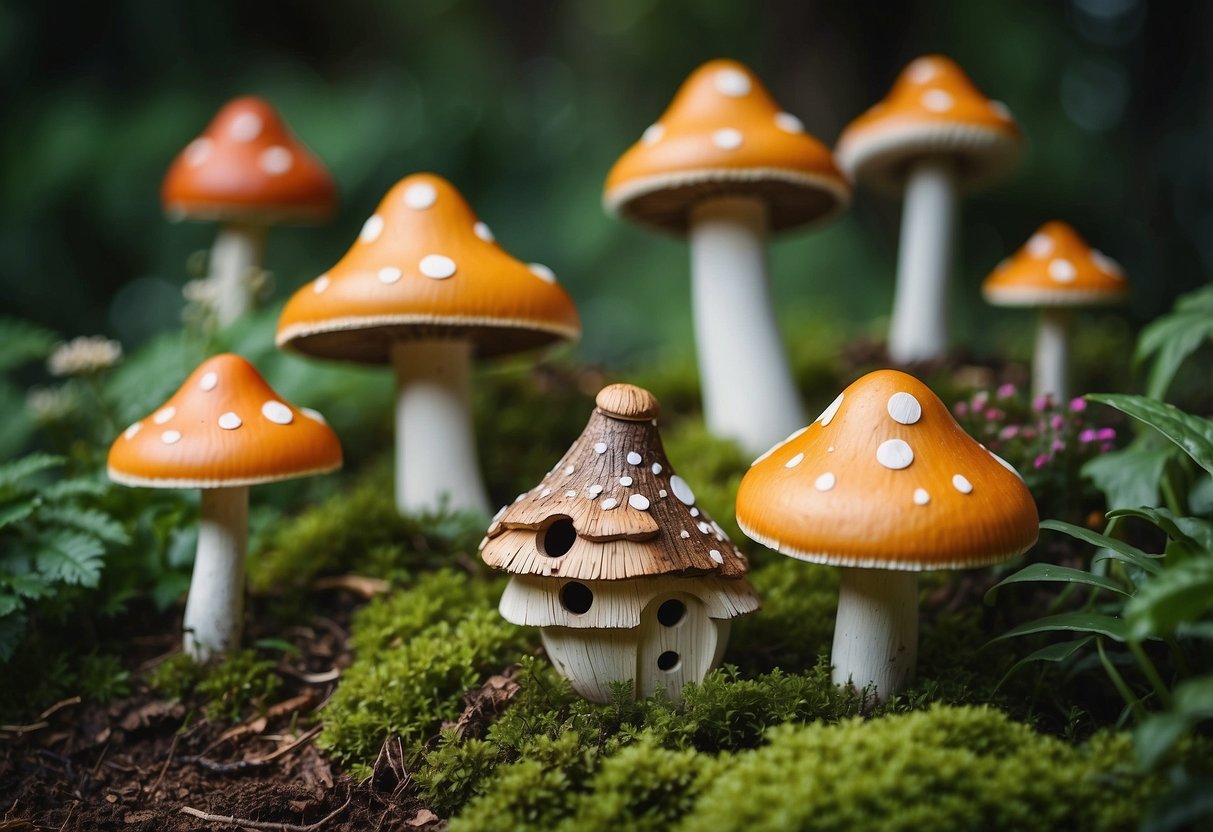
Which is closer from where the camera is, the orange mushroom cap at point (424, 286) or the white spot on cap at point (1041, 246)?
the orange mushroom cap at point (424, 286)

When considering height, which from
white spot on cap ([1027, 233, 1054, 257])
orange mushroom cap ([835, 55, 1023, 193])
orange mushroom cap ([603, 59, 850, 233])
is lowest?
white spot on cap ([1027, 233, 1054, 257])

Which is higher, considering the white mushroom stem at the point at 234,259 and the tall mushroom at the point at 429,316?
the white mushroom stem at the point at 234,259

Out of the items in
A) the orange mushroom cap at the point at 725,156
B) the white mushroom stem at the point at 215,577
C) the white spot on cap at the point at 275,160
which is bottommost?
the white mushroom stem at the point at 215,577

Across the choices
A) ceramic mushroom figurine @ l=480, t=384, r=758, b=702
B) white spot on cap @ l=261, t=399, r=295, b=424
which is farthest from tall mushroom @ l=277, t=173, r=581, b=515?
ceramic mushroom figurine @ l=480, t=384, r=758, b=702

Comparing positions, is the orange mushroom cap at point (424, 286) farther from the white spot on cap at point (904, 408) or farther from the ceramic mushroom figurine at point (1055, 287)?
the ceramic mushroom figurine at point (1055, 287)

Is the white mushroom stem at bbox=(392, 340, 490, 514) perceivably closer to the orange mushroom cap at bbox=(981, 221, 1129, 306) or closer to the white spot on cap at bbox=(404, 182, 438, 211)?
the white spot on cap at bbox=(404, 182, 438, 211)

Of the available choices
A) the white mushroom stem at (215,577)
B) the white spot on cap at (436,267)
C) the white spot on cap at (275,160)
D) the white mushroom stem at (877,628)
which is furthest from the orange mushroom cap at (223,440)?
the white spot on cap at (275,160)
